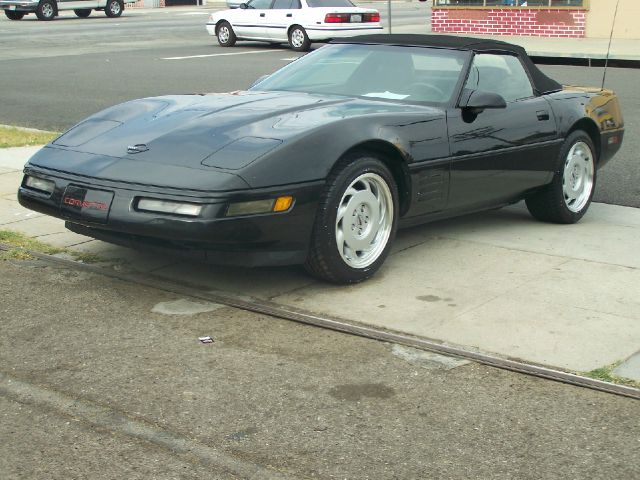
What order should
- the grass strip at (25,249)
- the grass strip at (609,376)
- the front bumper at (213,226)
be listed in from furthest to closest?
the grass strip at (25,249) < the front bumper at (213,226) < the grass strip at (609,376)

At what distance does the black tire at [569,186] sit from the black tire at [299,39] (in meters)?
16.5

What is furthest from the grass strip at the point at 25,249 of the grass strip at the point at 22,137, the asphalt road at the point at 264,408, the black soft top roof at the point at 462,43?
the grass strip at the point at 22,137

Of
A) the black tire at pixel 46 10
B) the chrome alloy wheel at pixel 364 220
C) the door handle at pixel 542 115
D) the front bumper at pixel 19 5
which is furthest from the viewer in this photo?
the black tire at pixel 46 10

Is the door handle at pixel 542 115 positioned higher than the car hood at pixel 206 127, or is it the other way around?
the car hood at pixel 206 127

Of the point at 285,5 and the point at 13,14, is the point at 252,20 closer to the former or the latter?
the point at 285,5

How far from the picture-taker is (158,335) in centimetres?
496

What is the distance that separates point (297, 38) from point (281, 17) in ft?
2.16

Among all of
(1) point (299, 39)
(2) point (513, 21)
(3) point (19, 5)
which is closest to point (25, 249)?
(1) point (299, 39)

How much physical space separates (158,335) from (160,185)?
0.80m

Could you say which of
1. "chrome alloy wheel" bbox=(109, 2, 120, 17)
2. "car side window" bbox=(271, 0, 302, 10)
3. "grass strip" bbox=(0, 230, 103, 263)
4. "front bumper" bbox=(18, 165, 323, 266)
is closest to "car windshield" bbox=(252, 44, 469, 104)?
"front bumper" bbox=(18, 165, 323, 266)

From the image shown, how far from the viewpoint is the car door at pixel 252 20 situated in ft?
80.1

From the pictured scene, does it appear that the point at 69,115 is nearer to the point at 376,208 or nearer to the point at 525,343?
the point at 376,208

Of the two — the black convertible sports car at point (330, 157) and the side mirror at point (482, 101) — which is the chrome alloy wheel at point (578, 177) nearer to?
the black convertible sports car at point (330, 157)

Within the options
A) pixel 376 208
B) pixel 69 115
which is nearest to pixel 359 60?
pixel 376 208
